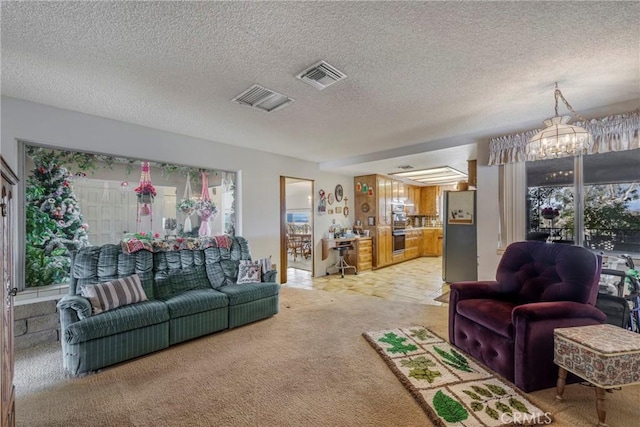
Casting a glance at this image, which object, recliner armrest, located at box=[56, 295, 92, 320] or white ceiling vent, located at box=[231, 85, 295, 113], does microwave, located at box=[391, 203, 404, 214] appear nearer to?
white ceiling vent, located at box=[231, 85, 295, 113]

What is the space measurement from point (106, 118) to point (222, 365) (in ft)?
10.3

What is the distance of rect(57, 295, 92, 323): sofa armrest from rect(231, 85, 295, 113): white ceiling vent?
91.5 inches

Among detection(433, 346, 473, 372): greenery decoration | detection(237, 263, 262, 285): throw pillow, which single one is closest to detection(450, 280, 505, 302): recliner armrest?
detection(433, 346, 473, 372): greenery decoration

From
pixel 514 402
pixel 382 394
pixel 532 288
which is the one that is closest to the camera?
pixel 514 402

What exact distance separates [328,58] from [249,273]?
109 inches

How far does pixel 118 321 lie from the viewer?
2408 millimetres

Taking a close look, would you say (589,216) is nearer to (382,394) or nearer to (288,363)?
(382,394)

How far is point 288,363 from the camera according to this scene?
2.45 meters

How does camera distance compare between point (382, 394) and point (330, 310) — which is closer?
point (382, 394)

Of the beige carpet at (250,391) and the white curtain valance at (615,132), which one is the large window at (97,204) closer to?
the beige carpet at (250,391)

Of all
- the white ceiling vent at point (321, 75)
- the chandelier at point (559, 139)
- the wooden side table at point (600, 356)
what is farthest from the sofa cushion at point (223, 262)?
the chandelier at point (559, 139)

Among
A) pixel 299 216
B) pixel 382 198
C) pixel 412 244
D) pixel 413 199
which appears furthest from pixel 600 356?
pixel 299 216

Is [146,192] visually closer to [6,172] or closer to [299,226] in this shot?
[6,172]

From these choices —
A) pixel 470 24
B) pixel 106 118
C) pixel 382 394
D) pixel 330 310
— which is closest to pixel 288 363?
pixel 382 394
